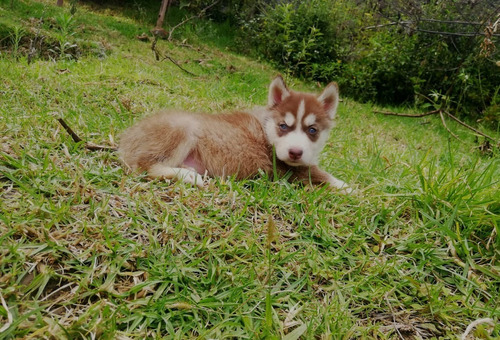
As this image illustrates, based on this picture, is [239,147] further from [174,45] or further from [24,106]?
[174,45]

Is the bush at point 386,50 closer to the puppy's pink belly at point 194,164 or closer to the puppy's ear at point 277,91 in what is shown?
the puppy's ear at point 277,91

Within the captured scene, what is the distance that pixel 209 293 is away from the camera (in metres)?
1.68

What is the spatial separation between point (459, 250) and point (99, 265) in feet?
6.74

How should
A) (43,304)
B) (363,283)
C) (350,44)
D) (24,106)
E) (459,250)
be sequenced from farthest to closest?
(350,44) < (24,106) < (459,250) < (363,283) < (43,304)

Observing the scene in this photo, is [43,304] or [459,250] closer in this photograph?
[43,304]

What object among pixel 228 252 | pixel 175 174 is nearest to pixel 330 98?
pixel 175 174

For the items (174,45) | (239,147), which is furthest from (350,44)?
(239,147)

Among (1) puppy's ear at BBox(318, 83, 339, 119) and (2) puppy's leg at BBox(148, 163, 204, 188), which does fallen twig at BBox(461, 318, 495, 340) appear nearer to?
(2) puppy's leg at BBox(148, 163, 204, 188)

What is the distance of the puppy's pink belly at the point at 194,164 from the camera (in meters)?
2.89

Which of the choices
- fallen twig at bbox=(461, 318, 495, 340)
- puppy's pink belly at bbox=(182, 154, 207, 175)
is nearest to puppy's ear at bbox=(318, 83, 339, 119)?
puppy's pink belly at bbox=(182, 154, 207, 175)

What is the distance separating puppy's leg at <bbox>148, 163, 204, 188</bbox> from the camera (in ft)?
8.49

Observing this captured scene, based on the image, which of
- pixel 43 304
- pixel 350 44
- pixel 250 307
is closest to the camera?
pixel 43 304

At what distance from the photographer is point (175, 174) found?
2615 mm

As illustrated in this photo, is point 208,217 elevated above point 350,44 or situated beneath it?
situated beneath
